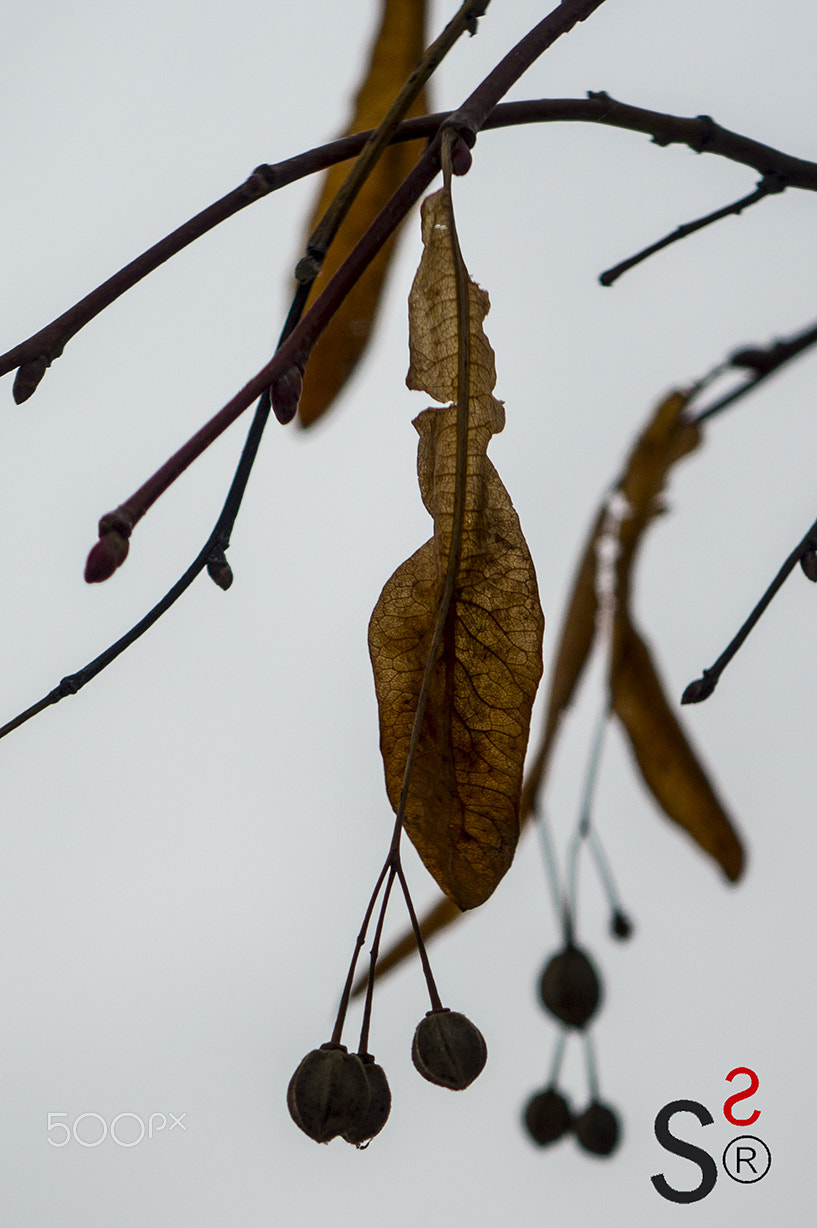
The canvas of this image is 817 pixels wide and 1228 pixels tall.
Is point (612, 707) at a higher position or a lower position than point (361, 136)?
lower

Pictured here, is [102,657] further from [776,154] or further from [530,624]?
[776,154]

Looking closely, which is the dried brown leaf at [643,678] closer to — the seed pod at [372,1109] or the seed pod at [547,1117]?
the seed pod at [547,1117]

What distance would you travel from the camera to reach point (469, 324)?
0.34 meters

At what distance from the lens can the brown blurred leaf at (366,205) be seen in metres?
0.52

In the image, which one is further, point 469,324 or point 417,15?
point 417,15

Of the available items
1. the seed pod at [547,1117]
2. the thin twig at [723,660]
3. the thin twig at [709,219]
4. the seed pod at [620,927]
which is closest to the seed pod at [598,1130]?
the seed pod at [547,1117]

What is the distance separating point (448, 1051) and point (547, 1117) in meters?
0.33

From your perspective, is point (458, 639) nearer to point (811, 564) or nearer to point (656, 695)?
point (811, 564)

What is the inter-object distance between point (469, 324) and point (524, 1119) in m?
0.47

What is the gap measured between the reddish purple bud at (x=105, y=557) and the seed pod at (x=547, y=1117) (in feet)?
1.63

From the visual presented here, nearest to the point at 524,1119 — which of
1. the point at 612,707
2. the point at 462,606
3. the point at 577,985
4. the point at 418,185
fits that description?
the point at 577,985

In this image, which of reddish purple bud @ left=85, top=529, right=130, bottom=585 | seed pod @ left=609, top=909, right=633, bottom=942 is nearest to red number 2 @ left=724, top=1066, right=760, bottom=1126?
seed pod @ left=609, top=909, right=633, bottom=942

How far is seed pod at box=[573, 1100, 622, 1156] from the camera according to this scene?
612 mm

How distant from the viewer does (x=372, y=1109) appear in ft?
1.07
